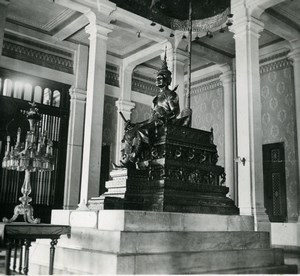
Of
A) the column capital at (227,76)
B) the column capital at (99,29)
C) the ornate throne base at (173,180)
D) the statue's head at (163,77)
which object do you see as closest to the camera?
the ornate throne base at (173,180)

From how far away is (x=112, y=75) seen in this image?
48.4 feet

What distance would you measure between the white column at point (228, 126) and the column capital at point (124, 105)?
3.33 meters

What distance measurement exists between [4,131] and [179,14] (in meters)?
6.37

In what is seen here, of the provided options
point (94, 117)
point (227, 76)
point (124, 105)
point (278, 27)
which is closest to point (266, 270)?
point (94, 117)

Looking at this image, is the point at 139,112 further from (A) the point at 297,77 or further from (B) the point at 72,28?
(A) the point at 297,77

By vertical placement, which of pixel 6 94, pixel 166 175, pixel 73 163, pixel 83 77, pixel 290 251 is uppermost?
pixel 83 77

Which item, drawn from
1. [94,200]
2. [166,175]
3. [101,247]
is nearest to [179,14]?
[166,175]

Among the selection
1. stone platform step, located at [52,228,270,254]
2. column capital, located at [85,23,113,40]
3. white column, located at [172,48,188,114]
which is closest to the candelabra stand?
column capital, located at [85,23,113,40]

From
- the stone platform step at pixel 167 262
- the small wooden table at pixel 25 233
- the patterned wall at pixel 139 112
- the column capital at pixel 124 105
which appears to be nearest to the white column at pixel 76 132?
the column capital at pixel 124 105

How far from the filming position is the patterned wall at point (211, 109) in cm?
1504

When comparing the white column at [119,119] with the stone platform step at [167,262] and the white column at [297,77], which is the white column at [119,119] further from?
the stone platform step at [167,262]

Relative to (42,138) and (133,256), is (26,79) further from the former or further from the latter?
(133,256)

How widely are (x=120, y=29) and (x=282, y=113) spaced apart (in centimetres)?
567

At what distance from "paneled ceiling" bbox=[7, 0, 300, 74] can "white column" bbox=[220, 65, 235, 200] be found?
0.72 metres
